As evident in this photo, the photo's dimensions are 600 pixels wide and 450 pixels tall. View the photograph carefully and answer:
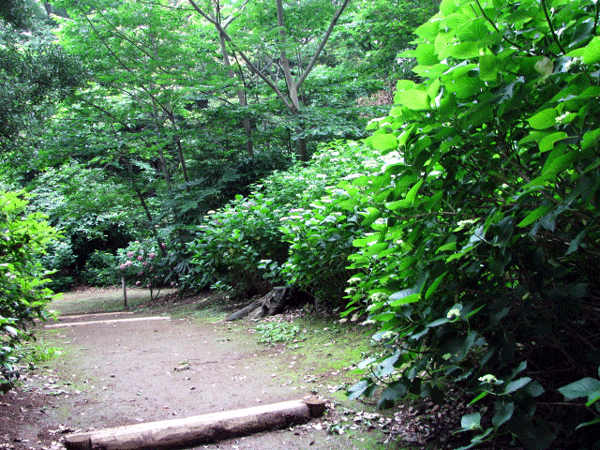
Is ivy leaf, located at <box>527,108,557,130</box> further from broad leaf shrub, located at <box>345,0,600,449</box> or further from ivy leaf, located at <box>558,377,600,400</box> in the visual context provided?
ivy leaf, located at <box>558,377,600,400</box>

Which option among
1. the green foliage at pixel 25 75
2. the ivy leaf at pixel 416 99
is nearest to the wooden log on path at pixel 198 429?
the ivy leaf at pixel 416 99

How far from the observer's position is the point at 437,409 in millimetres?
2256

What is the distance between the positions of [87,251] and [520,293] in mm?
16822

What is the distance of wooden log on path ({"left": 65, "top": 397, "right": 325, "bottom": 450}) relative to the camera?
2277 mm

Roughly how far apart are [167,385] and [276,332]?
142 cm

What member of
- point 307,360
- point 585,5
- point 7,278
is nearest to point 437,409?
point 307,360

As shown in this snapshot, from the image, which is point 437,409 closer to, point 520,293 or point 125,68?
point 520,293

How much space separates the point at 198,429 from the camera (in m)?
2.40

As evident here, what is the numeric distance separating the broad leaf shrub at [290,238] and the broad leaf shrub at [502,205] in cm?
198

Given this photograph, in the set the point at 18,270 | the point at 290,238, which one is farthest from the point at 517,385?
the point at 290,238

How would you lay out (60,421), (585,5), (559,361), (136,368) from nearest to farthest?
(585,5), (559,361), (60,421), (136,368)

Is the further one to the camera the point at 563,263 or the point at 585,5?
the point at 563,263

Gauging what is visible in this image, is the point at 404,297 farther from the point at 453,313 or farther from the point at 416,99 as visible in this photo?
the point at 416,99

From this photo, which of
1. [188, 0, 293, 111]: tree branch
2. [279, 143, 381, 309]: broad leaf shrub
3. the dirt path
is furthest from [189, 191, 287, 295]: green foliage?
[188, 0, 293, 111]: tree branch
